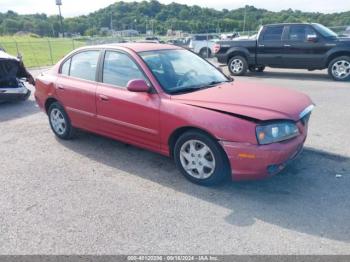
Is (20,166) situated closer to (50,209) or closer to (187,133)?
(50,209)

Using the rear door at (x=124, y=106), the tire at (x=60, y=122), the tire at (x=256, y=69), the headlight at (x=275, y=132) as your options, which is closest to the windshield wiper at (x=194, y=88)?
the rear door at (x=124, y=106)

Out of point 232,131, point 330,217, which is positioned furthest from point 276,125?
point 330,217

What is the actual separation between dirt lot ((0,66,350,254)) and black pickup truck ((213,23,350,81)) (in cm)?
626

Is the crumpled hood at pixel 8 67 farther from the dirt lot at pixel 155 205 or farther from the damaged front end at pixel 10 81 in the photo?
the dirt lot at pixel 155 205

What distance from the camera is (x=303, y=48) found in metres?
11.3

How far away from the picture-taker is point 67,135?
5723 mm

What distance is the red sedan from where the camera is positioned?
11.8ft

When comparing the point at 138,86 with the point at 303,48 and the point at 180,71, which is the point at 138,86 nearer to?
the point at 180,71

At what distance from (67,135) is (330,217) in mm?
4120

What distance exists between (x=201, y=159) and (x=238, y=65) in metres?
9.60

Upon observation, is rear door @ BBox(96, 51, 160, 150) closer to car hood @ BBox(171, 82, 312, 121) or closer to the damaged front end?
car hood @ BBox(171, 82, 312, 121)

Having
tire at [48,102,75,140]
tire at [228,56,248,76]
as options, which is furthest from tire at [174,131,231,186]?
tire at [228,56,248,76]

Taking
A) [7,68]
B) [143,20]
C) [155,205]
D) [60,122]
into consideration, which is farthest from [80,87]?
[143,20]

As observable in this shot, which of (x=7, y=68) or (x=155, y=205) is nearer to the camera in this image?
(x=155, y=205)
